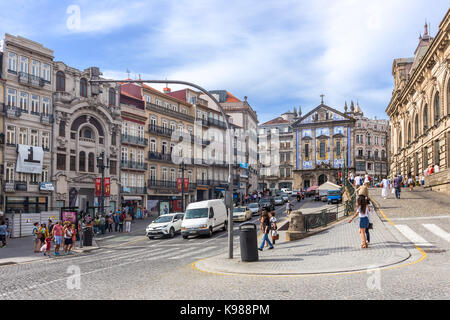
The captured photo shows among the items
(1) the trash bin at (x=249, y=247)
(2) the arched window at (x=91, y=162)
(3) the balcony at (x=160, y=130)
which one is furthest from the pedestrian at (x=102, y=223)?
(3) the balcony at (x=160, y=130)

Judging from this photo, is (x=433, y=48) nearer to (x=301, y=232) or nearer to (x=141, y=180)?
(x=301, y=232)

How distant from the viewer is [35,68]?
36.5 m

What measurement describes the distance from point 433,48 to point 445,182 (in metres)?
10.7

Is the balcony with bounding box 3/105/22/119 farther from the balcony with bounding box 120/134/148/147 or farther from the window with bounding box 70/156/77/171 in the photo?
the balcony with bounding box 120/134/148/147

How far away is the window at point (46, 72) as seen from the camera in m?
37.2

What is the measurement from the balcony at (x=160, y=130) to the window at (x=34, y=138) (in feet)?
48.9

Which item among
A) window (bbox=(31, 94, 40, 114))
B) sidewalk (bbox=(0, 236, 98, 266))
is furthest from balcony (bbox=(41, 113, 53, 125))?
sidewalk (bbox=(0, 236, 98, 266))

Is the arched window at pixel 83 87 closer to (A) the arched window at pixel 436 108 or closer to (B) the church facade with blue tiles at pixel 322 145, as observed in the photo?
(A) the arched window at pixel 436 108

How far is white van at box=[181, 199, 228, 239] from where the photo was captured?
Result: 2509 centimetres

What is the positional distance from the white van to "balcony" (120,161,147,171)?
20.2 m

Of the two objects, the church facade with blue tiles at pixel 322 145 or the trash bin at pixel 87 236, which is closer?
the trash bin at pixel 87 236

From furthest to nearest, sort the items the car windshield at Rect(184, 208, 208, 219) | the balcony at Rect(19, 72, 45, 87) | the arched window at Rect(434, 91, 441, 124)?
the arched window at Rect(434, 91, 441, 124)
the balcony at Rect(19, 72, 45, 87)
the car windshield at Rect(184, 208, 208, 219)

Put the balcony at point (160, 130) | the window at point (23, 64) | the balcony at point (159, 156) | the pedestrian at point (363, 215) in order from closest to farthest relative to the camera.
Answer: the pedestrian at point (363, 215) < the window at point (23, 64) < the balcony at point (159, 156) < the balcony at point (160, 130)
